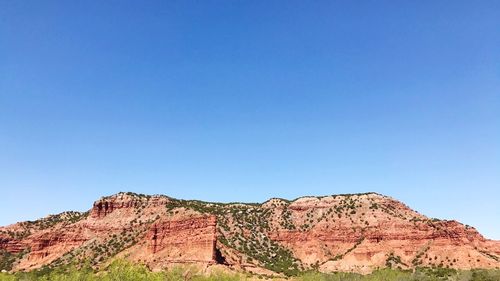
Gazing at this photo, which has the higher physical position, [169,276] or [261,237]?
[261,237]

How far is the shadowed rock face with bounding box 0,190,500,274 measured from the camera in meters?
123

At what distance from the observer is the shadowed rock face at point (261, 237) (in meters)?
123

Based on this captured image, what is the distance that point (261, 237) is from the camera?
495 ft

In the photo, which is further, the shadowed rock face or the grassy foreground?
the shadowed rock face

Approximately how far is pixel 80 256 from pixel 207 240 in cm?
4048

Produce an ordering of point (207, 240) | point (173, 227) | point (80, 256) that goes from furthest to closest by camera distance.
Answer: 1. point (80, 256)
2. point (173, 227)
3. point (207, 240)

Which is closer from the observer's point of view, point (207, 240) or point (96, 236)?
point (207, 240)

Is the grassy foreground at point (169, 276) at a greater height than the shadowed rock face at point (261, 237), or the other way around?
the shadowed rock face at point (261, 237)

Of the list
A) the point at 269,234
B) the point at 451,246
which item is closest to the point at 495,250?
the point at 451,246

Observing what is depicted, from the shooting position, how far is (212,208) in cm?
16275

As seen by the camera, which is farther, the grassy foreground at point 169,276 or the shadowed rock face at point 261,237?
the shadowed rock face at point 261,237

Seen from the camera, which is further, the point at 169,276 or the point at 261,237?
the point at 261,237

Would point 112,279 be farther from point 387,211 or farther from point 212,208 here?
point 387,211

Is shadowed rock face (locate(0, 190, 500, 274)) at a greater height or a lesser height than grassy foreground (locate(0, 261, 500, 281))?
greater
